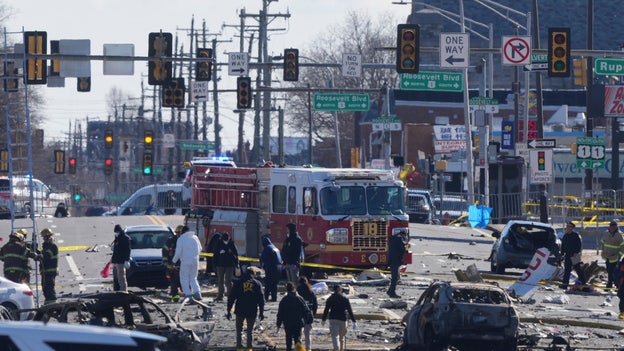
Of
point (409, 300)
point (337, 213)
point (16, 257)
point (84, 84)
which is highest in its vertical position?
point (84, 84)

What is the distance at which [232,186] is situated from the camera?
34688 millimetres

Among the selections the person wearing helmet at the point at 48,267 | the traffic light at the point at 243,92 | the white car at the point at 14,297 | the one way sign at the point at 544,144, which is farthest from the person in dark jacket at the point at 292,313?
the traffic light at the point at 243,92

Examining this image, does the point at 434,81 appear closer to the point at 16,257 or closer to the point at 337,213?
the point at 337,213

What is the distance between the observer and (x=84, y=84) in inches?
1638

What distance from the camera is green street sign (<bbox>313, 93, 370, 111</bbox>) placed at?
61.6m

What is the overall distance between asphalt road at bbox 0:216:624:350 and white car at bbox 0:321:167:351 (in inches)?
371

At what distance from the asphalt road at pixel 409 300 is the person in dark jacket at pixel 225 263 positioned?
402 millimetres

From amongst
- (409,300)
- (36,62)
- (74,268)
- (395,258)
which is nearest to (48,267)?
(395,258)

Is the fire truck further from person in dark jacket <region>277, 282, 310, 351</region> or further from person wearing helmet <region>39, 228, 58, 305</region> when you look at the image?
person in dark jacket <region>277, 282, 310, 351</region>

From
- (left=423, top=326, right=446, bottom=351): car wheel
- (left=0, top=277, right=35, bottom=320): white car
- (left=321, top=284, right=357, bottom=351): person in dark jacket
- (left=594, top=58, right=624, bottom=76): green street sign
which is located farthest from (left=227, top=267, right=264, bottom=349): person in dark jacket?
(left=594, top=58, right=624, bottom=76): green street sign

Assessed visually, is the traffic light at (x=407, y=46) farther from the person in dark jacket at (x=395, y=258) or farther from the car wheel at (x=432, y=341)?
the car wheel at (x=432, y=341)

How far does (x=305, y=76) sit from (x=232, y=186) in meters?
80.0

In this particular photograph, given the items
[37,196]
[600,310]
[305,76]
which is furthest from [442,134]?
[600,310]

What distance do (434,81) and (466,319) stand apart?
3487cm
